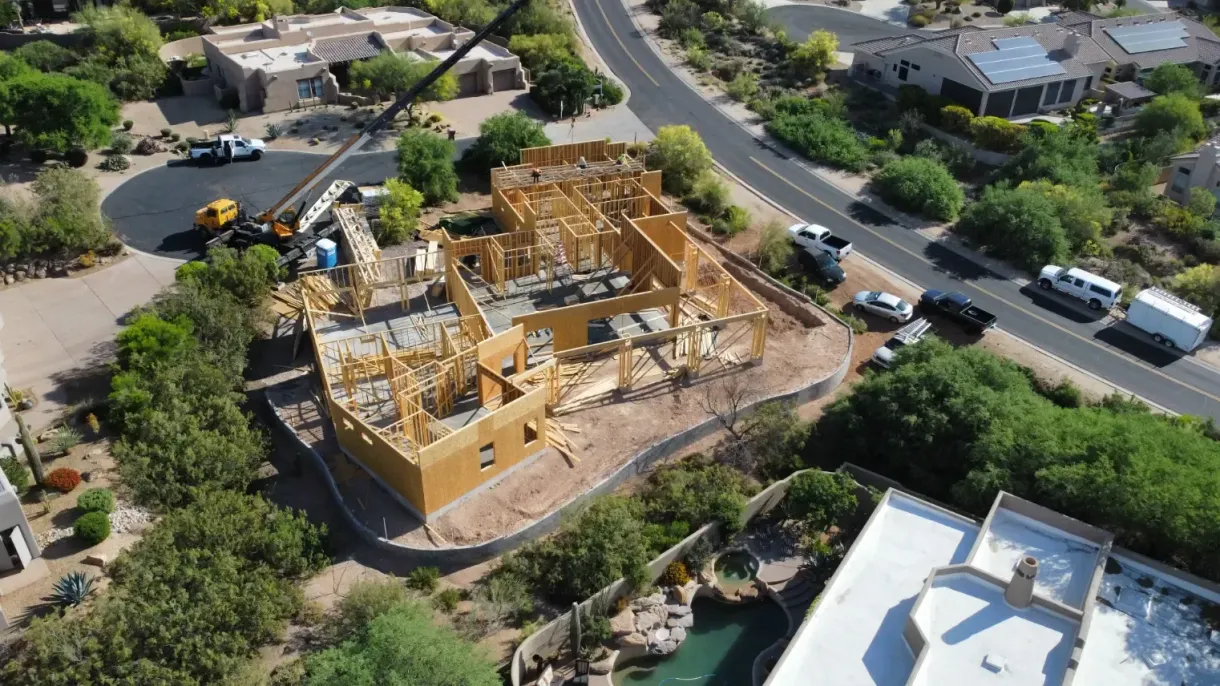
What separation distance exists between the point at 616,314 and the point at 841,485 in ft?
46.3

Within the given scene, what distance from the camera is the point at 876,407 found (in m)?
40.1

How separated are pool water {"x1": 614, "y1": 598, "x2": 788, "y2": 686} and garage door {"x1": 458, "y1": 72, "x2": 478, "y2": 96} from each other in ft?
183

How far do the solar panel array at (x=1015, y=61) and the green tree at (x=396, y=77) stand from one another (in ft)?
143

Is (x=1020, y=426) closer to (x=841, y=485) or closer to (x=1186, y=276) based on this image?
(x=841, y=485)

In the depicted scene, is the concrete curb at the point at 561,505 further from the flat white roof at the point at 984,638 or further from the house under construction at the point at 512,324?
the flat white roof at the point at 984,638

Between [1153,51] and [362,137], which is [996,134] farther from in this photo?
[362,137]

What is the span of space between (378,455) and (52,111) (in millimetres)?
42348

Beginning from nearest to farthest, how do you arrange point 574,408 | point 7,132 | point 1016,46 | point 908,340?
point 574,408
point 908,340
point 7,132
point 1016,46

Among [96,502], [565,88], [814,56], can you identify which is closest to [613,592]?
[96,502]

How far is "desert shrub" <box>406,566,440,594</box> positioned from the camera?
3406 cm

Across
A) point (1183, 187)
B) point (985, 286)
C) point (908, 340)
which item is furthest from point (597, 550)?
point (1183, 187)

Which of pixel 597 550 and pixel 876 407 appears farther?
pixel 876 407

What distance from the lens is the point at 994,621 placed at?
3056cm

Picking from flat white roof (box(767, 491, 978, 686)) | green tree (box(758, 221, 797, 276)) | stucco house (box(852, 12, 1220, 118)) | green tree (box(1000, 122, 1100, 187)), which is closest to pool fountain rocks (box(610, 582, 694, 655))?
flat white roof (box(767, 491, 978, 686))
